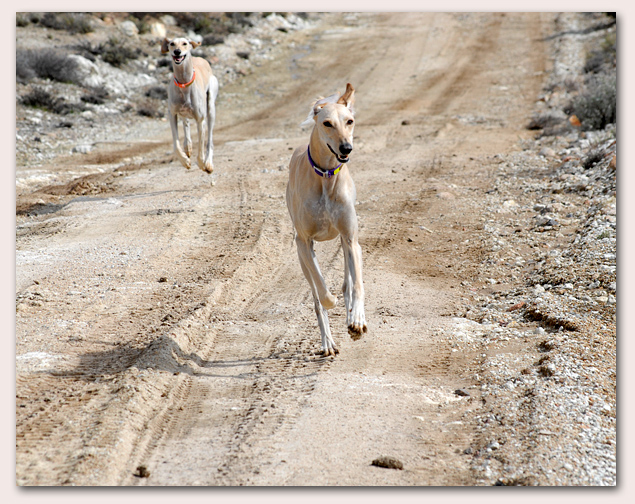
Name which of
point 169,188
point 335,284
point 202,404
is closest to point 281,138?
point 169,188

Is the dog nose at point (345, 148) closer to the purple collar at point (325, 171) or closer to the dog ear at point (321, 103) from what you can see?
the purple collar at point (325, 171)

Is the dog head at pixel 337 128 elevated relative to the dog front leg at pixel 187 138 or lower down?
elevated

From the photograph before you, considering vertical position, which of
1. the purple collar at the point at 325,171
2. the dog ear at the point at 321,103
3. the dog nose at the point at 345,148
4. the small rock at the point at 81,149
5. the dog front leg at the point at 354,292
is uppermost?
the dog ear at the point at 321,103

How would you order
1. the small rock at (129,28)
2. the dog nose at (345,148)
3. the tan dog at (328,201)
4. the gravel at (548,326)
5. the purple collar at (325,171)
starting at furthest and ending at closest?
1. the small rock at (129,28)
2. the purple collar at (325,171)
3. the tan dog at (328,201)
4. the dog nose at (345,148)
5. the gravel at (548,326)

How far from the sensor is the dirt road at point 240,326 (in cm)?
465

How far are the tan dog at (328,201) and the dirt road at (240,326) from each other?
0.77 metres

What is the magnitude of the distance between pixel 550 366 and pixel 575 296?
6.00 ft

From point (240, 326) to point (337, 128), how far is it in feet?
9.50

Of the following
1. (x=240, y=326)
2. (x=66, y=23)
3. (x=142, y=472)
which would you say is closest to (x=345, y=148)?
(x=142, y=472)

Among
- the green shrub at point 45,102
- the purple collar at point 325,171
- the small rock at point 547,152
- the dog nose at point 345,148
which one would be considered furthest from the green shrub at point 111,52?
the dog nose at point 345,148

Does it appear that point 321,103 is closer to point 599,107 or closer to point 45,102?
point 599,107

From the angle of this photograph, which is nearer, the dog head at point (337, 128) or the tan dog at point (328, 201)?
the dog head at point (337, 128)

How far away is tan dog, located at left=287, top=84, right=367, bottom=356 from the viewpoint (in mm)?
5418

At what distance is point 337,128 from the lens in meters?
5.21
